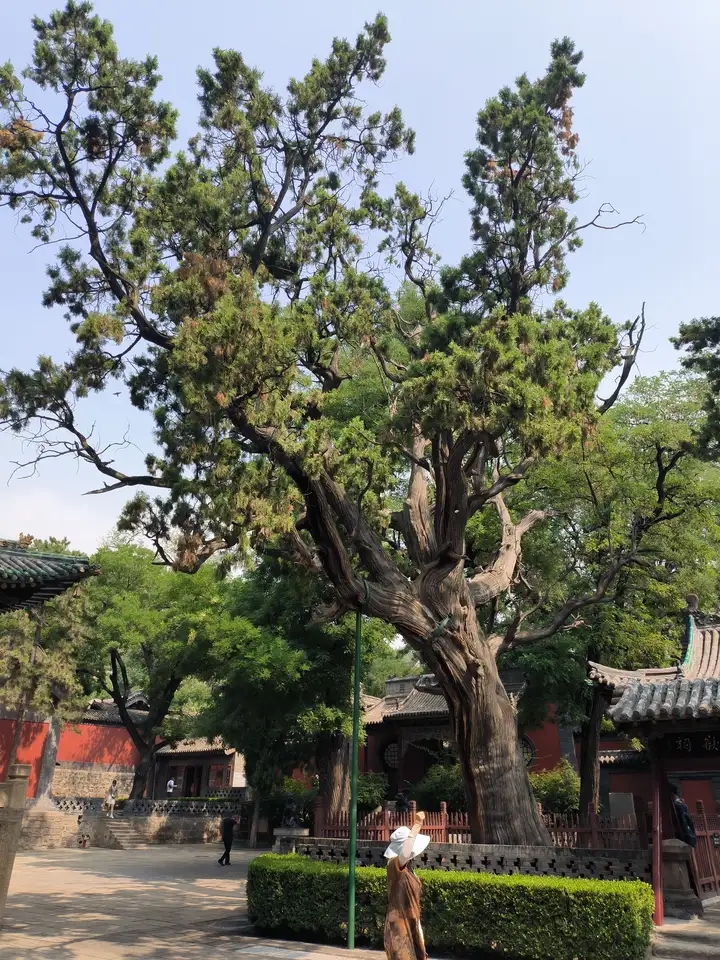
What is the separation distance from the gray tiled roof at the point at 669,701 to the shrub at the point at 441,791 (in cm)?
1166

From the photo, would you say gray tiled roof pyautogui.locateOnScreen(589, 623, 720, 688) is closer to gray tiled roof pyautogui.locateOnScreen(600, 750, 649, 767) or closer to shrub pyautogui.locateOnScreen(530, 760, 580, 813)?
shrub pyautogui.locateOnScreen(530, 760, 580, 813)

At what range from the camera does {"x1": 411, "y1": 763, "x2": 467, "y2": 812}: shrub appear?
795 inches

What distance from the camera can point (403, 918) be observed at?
250 inches

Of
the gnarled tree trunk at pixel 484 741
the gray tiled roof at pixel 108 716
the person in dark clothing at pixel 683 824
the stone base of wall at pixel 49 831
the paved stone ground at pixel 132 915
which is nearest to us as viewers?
the paved stone ground at pixel 132 915

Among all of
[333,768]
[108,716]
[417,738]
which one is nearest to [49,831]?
[108,716]

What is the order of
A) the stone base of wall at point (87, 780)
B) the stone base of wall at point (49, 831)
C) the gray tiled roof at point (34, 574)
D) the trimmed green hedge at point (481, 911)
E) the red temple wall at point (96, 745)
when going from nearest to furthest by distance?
the trimmed green hedge at point (481, 911), the gray tiled roof at point (34, 574), the stone base of wall at point (49, 831), the stone base of wall at point (87, 780), the red temple wall at point (96, 745)

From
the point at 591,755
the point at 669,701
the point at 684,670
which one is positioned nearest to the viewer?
the point at 669,701

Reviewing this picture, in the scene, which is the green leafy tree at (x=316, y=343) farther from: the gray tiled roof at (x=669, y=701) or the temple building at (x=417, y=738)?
the temple building at (x=417, y=738)

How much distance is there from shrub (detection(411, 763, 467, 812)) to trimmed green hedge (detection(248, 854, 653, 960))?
11.5 m

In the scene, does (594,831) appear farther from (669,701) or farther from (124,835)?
(124,835)

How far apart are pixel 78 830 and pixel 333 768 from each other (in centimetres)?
1181

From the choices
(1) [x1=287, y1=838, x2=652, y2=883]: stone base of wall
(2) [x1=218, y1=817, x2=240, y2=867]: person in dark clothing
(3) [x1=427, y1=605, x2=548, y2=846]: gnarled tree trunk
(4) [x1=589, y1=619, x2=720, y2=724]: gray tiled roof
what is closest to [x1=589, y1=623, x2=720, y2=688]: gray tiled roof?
(4) [x1=589, y1=619, x2=720, y2=724]: gray tiled roof

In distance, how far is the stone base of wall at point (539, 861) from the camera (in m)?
8.62

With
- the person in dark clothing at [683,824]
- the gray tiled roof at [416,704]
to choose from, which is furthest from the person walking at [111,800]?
the person in dark clothing at [683,824]
